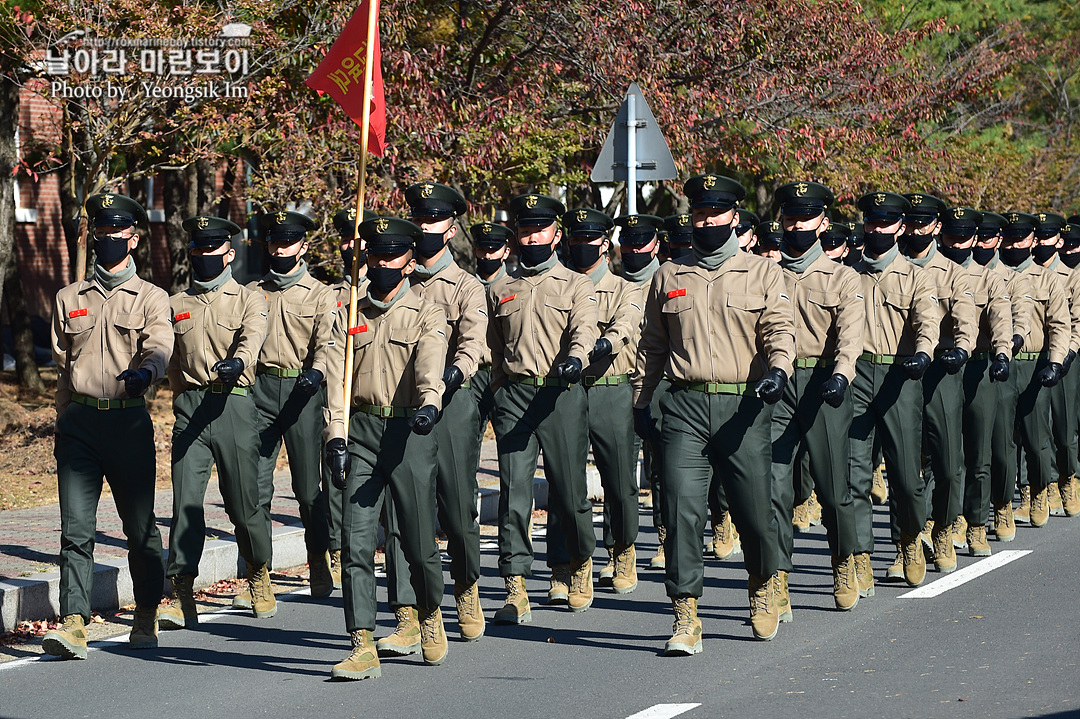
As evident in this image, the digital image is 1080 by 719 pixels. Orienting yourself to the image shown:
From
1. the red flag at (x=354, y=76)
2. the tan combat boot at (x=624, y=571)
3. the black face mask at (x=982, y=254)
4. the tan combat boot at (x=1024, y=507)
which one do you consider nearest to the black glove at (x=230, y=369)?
the red flag at (x=354, y=76)

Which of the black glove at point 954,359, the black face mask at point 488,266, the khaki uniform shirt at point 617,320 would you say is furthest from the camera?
the black face mask at point 488,266

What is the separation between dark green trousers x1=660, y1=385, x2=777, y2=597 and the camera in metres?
7.75

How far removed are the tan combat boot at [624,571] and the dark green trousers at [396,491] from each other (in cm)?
238

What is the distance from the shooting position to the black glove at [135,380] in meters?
7.61

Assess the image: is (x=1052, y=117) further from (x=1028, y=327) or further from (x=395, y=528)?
(x=395, y=528)

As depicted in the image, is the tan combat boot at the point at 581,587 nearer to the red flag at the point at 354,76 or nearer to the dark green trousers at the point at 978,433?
the red flag at the point at 354,76

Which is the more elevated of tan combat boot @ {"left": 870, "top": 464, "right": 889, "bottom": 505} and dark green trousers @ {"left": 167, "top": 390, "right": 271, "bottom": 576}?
dark green trousers @ {"left": 167, "top": 390, "right": 271, "bottom": 576}

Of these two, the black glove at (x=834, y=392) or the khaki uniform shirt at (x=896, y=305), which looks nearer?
the black glove at (x=834, y=392)

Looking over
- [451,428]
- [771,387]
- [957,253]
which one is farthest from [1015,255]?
[451,428]

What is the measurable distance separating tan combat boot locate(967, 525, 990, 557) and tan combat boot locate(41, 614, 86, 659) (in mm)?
5949

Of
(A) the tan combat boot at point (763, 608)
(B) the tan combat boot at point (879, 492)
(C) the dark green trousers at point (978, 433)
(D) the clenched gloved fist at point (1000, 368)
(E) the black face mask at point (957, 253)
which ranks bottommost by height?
(B) the tan combat boot at point (879, 492)

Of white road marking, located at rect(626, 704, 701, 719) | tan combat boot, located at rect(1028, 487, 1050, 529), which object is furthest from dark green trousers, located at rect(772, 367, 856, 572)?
tan combat boot, located at rect(1028, 487, 1050, 529)

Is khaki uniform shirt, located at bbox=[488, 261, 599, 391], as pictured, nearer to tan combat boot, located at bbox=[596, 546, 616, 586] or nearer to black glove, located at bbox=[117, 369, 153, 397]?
tan combat boot, located at bbox=[596, 546, 616, 586]

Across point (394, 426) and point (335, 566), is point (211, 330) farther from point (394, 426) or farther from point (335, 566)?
point (335, 566)
